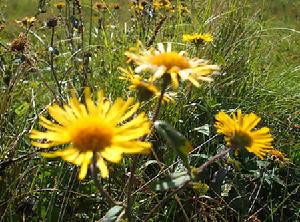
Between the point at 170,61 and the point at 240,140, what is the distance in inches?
8.5

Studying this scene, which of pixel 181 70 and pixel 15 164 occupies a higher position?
pixel 181 70

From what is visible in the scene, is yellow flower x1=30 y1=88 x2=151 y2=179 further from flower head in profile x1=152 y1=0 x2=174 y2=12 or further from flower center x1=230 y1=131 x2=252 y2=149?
flower head in profile x1=152 y1=0 x2=174 y2=12

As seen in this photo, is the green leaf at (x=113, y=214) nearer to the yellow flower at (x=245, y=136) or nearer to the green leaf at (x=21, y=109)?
the yellow flower at (x=245, y=136)

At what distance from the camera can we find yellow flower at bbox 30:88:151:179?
0.85m

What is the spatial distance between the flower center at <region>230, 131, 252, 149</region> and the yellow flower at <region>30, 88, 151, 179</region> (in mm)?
223

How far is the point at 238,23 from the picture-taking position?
9.74ft

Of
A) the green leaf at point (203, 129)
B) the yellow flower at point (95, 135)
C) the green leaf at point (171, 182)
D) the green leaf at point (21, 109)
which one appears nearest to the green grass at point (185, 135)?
the green leaf at point (21, 109)

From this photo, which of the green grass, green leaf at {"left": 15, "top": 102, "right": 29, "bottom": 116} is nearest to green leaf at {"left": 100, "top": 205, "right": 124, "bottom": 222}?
the green grass

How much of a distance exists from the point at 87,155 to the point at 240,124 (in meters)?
0.36

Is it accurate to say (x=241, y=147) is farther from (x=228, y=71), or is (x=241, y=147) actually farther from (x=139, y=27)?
(x=139, y=27)

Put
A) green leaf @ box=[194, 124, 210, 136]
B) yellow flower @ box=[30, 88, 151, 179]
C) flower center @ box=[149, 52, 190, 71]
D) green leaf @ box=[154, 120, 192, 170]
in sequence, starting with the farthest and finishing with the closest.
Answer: green leaf @ box=[194, 124, 210, 136], flower center @ box=[149, 52, 190, 71], green leaf @ box=[154, 120, 192, 170], yellow flower @ box=[30, 88, 151, 179]

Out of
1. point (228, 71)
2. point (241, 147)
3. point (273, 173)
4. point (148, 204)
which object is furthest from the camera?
point (228, 71)

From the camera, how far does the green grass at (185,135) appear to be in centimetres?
170

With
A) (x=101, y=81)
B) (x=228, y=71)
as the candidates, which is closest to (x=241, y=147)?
(x=101, y=81)
